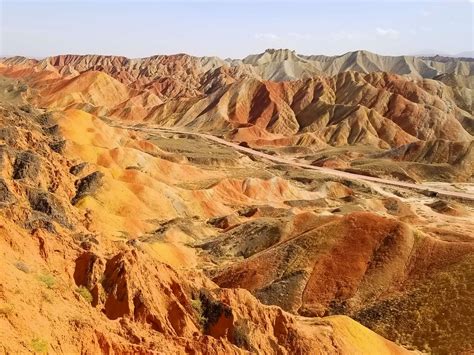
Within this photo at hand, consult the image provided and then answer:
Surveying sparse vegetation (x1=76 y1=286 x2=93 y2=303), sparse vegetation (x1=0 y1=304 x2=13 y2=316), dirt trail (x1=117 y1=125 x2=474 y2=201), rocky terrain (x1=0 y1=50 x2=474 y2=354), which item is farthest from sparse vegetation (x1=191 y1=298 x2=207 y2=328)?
dirt trail (x1=117 y1=125 x2=474 y2=201)

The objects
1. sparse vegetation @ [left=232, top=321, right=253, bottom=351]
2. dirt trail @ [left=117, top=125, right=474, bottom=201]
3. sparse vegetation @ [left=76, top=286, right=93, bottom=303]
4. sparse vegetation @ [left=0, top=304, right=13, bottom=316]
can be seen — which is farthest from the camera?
dirt trail @ [left=117, top=125, right=474, bottom=201]

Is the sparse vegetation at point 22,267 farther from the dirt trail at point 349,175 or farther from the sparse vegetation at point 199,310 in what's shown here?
the dirt trail at point 349,175

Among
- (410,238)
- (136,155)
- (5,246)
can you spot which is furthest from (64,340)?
(136,155)

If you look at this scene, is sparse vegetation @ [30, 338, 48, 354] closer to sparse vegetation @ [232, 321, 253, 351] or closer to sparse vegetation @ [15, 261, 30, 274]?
sparse vegetation @ [15, 261, 30, 274]

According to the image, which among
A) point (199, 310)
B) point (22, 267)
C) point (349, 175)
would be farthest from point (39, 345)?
point (349, 175)

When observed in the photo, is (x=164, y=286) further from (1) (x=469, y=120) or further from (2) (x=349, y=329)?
(1) (x=469, y=120)

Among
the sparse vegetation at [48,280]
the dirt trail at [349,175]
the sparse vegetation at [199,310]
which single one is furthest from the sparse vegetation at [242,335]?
the dirt trail at [349,175]
